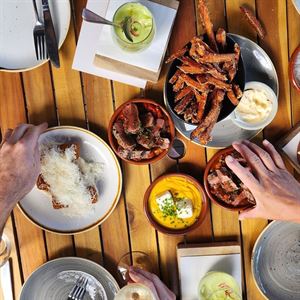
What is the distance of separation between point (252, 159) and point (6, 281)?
0.82 meters

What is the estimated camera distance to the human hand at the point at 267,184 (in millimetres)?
1473

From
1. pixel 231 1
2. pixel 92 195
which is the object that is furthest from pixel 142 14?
pixel 92 195

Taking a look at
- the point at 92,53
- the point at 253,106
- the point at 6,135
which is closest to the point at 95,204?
the point at 6,135

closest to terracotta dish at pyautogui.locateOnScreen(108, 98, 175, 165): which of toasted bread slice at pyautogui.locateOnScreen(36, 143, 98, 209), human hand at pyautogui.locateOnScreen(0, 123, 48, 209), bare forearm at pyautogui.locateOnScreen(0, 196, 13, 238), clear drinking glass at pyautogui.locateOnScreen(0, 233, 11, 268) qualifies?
toasted bread slice at pyautogui.locateOnScreen(36, 143, 98, 209)

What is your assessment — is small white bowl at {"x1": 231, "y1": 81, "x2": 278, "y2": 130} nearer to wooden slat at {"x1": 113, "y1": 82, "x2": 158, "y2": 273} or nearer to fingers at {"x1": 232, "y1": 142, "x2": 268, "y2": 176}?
fingers at {"x1": 232, "y1": 142, "x2": 268, "y2": 176}

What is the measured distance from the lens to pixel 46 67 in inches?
61.0

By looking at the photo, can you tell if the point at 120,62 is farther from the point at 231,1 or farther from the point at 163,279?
the point at 163,279

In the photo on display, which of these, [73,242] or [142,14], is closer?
[142,14]

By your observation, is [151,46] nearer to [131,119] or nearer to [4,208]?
[131,119]

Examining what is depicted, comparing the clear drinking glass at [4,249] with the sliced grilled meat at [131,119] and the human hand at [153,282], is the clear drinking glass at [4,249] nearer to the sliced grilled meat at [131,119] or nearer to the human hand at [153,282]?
the human hand at [153,282]

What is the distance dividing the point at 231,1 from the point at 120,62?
14.7 inches

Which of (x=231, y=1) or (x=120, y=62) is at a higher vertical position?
(x=231, y=1)

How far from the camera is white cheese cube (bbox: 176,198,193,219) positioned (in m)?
1.55

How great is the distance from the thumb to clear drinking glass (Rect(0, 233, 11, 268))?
27.7 inches
